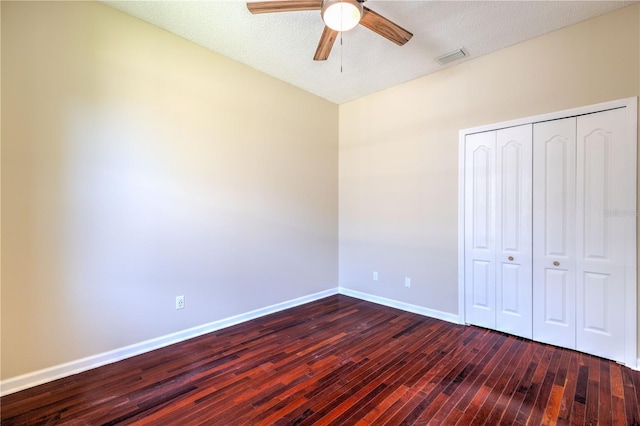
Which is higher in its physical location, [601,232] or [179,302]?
[601,232]

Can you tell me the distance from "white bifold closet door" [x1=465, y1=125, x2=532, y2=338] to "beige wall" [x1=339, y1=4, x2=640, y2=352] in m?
0.17

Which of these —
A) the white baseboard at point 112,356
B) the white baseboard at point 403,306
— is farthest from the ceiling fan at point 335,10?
the white baseboard at point 403,306

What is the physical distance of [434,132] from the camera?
134 inches

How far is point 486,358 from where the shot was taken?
2459 mm

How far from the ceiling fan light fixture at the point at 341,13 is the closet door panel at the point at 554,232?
6.99ft

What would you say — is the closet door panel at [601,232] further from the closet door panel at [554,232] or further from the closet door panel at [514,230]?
the closet door panel at [514,230]

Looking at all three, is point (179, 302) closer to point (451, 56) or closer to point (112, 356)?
point (112, 356)

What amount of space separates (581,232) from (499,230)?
0.64 metres

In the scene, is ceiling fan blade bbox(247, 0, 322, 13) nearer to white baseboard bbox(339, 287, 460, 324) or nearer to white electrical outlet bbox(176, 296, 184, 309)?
white electrical outlet bbox(176, 296, 184, 309)

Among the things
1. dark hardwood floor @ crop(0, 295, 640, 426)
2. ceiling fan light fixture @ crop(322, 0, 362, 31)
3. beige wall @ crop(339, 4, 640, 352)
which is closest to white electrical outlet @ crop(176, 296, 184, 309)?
dark hardwood floor @ crop(0, 295, 640, 426)

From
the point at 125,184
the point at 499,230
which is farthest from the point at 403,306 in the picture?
the point at 125,184

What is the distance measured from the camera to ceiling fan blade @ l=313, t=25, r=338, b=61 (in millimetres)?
2072

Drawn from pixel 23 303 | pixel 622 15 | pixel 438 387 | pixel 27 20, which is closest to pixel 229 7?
pixel 27 20

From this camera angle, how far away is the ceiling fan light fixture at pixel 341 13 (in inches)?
69.7
